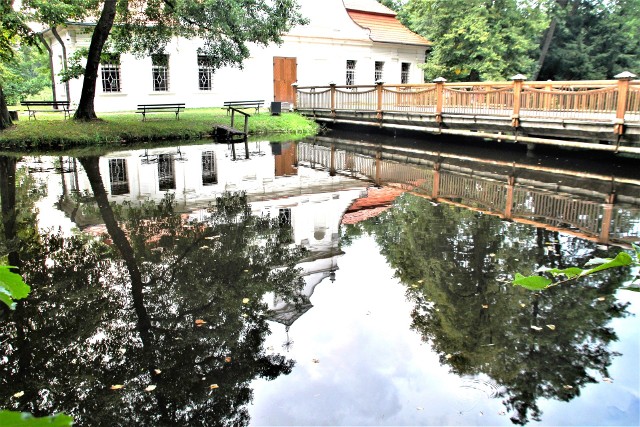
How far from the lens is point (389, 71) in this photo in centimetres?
3416

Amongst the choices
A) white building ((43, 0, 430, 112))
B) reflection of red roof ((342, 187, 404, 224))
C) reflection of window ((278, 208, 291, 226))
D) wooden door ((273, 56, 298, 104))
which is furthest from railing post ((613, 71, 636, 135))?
wooden door ((273, 56, 298, 104))

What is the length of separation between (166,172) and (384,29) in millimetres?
24127

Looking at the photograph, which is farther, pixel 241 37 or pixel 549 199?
pixel 241 37

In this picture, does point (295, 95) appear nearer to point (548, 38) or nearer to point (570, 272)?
point (548, 38)

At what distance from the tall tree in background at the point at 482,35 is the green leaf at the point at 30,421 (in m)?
28.4

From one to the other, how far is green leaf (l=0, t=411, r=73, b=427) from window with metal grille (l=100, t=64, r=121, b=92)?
89.4 ft

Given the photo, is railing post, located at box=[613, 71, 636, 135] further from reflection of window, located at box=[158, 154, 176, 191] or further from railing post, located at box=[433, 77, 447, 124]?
reflection of window, located at box=[158, 154, 176, 191]

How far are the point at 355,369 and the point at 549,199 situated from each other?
719 centimetres

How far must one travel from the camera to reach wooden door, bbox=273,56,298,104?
98.8 ft

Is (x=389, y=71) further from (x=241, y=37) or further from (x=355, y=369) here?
(x=355, y=369)

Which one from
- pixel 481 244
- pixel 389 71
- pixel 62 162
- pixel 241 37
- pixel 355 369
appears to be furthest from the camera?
pixel 389 71

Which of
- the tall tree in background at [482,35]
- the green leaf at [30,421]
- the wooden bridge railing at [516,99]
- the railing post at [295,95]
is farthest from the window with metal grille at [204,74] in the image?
the green leaf at [30,421]

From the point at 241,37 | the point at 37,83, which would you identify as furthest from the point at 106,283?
the point at 37,83

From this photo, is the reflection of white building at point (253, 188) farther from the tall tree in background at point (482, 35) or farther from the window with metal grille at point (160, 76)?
the tall tree in background at point (482, 35)
